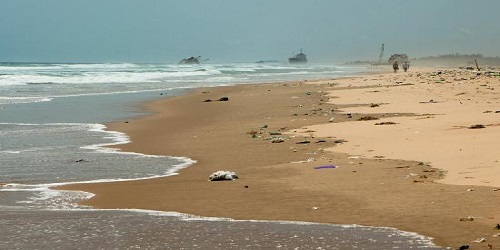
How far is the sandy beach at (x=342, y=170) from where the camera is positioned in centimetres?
849

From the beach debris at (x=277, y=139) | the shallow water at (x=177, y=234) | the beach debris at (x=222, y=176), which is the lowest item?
Answer: the beach debris at (x=277, y=139)

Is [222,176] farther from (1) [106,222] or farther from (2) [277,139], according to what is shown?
(2) [277,139]

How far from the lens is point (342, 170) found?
11.8m

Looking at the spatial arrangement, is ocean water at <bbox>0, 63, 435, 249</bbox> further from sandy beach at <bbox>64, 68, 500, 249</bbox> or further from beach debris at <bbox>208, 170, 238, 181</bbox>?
beach debris at <bbox>208, 170, 238, 181</bbox>

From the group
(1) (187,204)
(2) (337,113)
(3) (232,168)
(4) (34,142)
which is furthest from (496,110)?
(1) (187,204)

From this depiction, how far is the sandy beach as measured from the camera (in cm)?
849

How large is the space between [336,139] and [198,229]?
8668mm

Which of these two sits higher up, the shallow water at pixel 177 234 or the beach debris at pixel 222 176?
the shallow water at pixel 177 234

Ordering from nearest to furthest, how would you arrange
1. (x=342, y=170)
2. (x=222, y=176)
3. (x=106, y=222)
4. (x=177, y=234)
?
1. (x=177, y=234)
2. (x=106, y=222)
3. (x=222, y=176)
4. (x=342, y=170)

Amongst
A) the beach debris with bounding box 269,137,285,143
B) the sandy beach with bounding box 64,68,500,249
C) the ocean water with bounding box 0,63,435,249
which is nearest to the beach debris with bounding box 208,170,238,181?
the sandy beach with bounding box 64,68,500,249

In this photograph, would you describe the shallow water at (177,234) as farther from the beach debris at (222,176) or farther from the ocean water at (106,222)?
the beach debris at (222,176)

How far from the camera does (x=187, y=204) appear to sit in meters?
9.55

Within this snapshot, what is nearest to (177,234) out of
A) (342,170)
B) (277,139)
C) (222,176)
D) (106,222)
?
(106,222)

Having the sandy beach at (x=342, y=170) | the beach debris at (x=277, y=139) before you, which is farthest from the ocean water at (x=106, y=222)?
the beach debris at (x=277, y=139)
